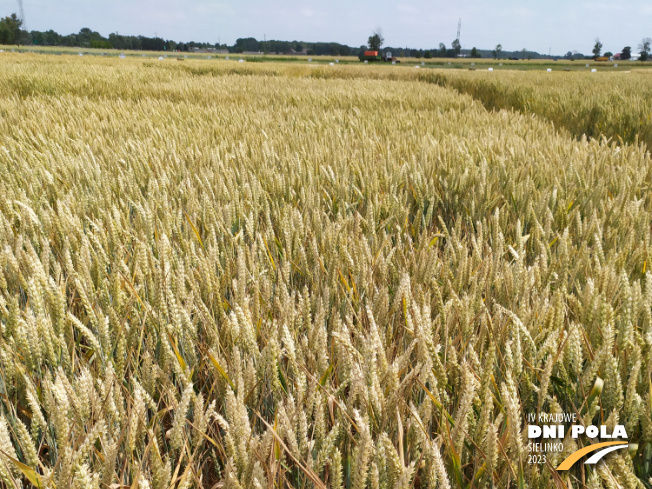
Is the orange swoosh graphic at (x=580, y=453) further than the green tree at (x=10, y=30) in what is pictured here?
No

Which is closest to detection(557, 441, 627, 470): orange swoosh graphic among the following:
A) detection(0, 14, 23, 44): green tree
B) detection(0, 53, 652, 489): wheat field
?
detection(0, 53, 652, 489): wheat field

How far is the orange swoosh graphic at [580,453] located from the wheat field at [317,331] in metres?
0.01

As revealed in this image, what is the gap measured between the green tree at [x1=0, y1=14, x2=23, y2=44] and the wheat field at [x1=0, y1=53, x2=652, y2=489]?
8234 cm

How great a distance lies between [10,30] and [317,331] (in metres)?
85.0

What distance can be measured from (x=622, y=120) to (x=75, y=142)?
4.65 m

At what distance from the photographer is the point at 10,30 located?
64438mm

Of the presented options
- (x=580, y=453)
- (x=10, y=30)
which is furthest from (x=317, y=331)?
(x=10, y=30)

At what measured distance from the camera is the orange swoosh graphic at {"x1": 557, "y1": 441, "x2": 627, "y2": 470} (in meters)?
0.55

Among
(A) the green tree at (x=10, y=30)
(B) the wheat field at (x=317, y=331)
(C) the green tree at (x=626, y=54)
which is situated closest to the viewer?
(B) the wheat field at (x=317, y=331)

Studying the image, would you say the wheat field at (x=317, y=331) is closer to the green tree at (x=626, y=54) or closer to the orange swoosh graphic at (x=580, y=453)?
the orange swoosh graphic at (x=580, y=453)

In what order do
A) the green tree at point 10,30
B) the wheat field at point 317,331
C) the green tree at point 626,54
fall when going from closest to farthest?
the wheat field at point 317,331, the green tree at point 10,30, the green tree at point 626,54

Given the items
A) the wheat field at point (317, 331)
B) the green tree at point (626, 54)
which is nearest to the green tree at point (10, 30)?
the wheat field at point (317, 331)

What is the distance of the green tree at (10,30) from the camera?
63.6 meters

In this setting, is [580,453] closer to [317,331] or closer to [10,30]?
[317,331]
